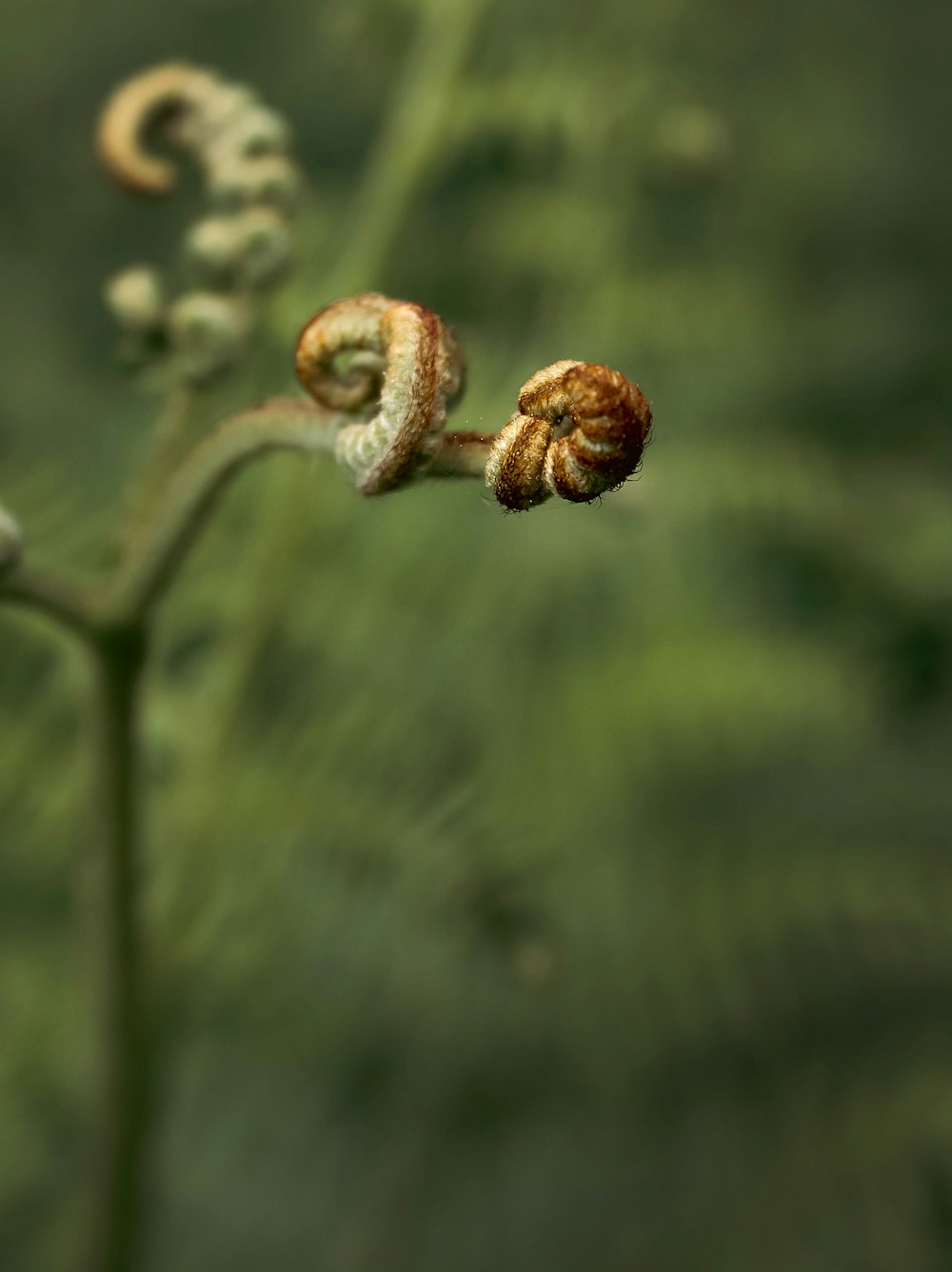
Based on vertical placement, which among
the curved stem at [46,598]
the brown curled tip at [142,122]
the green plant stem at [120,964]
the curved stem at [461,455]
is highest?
the brown curled tip at [142,122]

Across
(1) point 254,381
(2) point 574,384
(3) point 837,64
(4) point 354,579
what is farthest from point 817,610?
(2) point 574,384

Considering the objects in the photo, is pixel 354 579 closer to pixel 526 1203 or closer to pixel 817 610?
pixel 817 610

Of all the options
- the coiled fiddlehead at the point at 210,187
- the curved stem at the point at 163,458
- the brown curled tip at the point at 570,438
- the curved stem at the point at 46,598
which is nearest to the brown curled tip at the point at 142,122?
the coiled fiddlehead at the point at 210,187

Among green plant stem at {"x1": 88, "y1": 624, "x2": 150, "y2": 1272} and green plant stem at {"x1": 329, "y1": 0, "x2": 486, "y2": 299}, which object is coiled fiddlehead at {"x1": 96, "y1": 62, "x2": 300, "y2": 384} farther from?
green plant stem at {"x1": 329, "y1": 0, "x2": 486, "y2": 299}

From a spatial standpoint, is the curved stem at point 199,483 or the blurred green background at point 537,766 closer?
the curved stem at point 199,483

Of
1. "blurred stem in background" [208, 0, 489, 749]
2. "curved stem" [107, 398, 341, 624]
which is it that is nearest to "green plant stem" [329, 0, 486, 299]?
"blurred stem in background" [208, 0, 489, 749]

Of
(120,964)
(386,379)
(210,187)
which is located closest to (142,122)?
(210,187)

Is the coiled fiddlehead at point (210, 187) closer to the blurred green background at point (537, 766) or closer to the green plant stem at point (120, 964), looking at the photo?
the green plant stem at point (120, 964)

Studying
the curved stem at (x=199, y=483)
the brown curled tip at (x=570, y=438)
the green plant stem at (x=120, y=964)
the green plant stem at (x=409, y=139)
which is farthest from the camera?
the green plant stem at (x=409, y=139)
